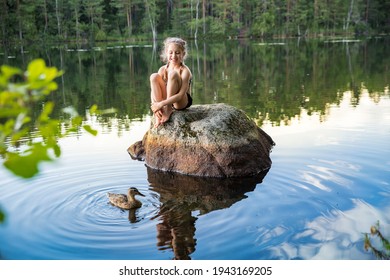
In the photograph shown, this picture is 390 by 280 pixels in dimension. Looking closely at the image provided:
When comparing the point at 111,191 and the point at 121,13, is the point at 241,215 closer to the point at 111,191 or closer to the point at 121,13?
the point at 111,191

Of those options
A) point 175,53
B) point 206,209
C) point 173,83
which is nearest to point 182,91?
point 173,83

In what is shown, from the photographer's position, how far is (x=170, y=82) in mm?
7375

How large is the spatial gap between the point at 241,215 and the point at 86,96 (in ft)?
38.6

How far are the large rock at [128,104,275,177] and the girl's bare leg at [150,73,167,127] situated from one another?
0.57 ft

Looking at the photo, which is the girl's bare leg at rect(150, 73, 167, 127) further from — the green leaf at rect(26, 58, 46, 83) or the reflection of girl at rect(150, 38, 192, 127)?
the green leaf at rect(26, 58, 46, 83)

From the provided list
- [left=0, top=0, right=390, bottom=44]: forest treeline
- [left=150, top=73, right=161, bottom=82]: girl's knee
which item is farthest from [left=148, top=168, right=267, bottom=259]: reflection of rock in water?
[left=0, top=0, right=390, bottom=44]: forest treeline

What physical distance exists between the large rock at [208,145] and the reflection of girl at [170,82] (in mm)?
253

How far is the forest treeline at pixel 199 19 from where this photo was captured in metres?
53.0

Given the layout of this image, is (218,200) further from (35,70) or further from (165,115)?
(35,70)

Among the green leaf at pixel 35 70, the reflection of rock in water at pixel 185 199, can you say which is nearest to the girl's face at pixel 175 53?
the reflection of rock in water at pixel 185 199

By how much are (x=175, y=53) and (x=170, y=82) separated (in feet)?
1.62

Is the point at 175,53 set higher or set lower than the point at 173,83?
higher

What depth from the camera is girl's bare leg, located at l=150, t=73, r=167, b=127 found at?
24.7 feet

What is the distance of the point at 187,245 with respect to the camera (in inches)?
185
